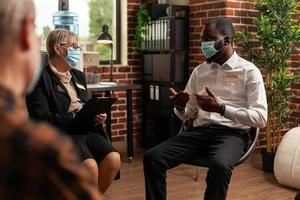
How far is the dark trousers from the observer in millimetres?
2316

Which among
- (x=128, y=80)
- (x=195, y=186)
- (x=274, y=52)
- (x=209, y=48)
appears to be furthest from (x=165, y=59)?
(x=209, y=48)

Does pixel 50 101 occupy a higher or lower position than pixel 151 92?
higher

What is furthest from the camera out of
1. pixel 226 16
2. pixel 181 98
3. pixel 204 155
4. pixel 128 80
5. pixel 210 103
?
pixel 128 80

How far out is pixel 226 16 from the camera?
4.03m

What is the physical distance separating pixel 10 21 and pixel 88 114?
5.35 feet

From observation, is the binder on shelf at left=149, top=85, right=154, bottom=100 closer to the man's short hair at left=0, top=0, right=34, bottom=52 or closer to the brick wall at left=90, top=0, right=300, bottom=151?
the brick wall at left=90, top=0, right=300, bottom=151

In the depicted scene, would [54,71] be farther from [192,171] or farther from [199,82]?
[192,171]

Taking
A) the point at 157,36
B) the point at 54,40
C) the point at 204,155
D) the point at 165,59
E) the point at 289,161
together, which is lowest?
the point at 289,161

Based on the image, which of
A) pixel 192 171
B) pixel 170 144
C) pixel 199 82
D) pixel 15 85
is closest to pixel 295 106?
pixel 192 171

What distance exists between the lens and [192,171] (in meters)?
3.84

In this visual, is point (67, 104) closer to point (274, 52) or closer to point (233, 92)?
point (233, 92)

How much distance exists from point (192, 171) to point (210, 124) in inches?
47.6

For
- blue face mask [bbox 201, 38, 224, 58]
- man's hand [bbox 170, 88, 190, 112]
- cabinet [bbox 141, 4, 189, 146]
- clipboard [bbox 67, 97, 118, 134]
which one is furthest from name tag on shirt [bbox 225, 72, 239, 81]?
cabinet [bbox 141, 4, 189, 146]

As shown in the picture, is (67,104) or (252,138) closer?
(67,104)
